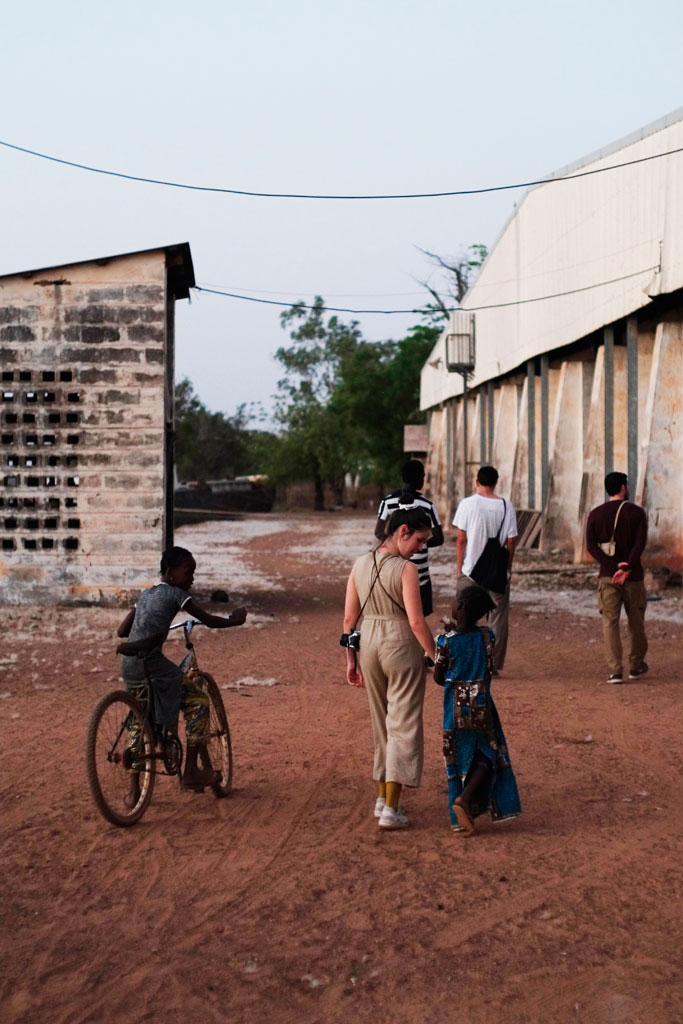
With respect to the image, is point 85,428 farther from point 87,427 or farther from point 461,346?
point 461,346

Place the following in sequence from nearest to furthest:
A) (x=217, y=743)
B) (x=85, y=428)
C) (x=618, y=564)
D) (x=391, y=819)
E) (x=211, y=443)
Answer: (x=391, y=819) < (x=217, y=743) < (x=618, y=564) < (x=85, y=428) < (x=211, y=443)

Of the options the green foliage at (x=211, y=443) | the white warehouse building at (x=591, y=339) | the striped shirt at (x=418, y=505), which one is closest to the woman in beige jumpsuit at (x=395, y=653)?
the striped shirt at (x=418, y=505)

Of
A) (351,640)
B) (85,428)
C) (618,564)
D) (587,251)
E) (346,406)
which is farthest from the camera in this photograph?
(346,406)

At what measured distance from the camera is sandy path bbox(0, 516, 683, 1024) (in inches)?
152

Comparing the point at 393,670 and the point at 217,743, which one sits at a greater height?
the point at 393,670

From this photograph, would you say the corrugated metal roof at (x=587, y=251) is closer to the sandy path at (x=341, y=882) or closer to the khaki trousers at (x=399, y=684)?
the sandy path at (x=341, y=882)

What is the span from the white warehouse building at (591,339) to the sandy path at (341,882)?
8.78m

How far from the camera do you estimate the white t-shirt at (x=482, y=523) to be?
9266 mm

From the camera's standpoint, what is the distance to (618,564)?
9.50m

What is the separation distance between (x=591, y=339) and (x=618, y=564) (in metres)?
13.6

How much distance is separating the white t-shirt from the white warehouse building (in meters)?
7.79

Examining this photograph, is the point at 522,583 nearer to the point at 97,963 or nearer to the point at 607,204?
the point at 607,204

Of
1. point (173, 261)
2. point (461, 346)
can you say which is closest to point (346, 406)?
point (461, 346)

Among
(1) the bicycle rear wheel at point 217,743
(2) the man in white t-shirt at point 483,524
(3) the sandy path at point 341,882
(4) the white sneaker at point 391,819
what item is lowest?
(3) the sandy path at point 341,882
